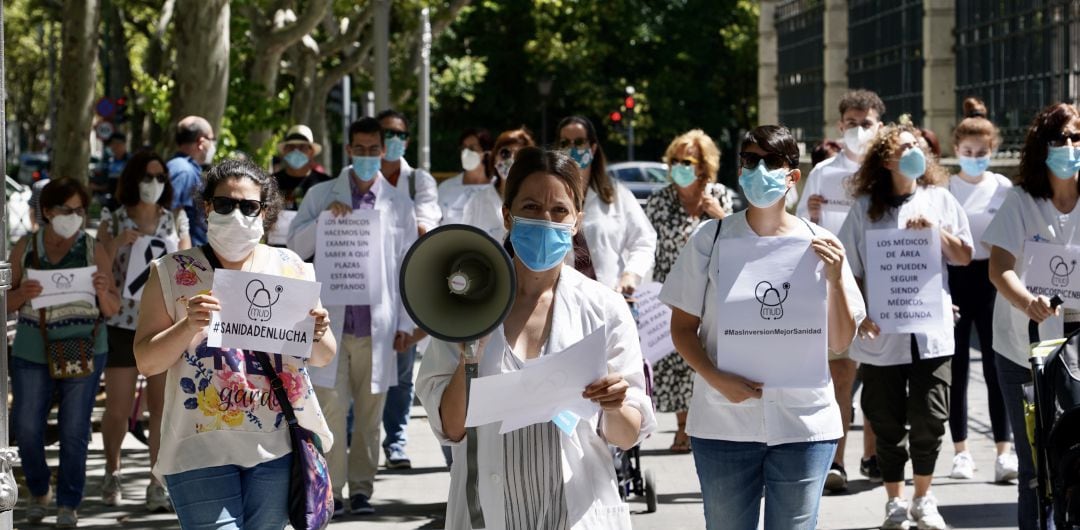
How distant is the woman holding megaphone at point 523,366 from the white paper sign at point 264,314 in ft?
3.28

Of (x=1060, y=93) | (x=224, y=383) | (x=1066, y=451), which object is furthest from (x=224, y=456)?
(x=1060, y=93)

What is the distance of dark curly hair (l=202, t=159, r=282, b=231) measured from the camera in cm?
542

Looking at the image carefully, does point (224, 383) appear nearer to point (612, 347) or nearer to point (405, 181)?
point (612, 347)

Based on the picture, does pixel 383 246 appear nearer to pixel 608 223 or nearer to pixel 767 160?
pixel 608 223

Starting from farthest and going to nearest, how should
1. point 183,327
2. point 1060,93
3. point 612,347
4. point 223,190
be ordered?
point 1060,93 < point 223,190 < point 183,327 < point 612,347

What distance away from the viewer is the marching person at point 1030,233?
683 centimetres

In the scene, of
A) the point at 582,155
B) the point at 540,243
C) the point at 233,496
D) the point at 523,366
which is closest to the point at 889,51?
the point at 582,155

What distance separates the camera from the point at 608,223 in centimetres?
863

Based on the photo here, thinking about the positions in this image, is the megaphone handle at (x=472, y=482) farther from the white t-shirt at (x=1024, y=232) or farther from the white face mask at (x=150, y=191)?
the white face mask at (x=150, y=191)

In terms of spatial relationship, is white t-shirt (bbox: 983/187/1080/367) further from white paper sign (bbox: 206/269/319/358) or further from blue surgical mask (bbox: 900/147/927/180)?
white paper sign (bbox: 206/269/319/358)

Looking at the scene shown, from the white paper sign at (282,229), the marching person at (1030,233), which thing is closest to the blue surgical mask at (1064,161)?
the marching person at (1030,233)

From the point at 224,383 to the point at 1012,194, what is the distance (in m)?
3.60

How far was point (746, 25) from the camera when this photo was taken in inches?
2023

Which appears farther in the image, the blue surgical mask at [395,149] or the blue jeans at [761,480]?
the blue surgical mask at [395,149]
